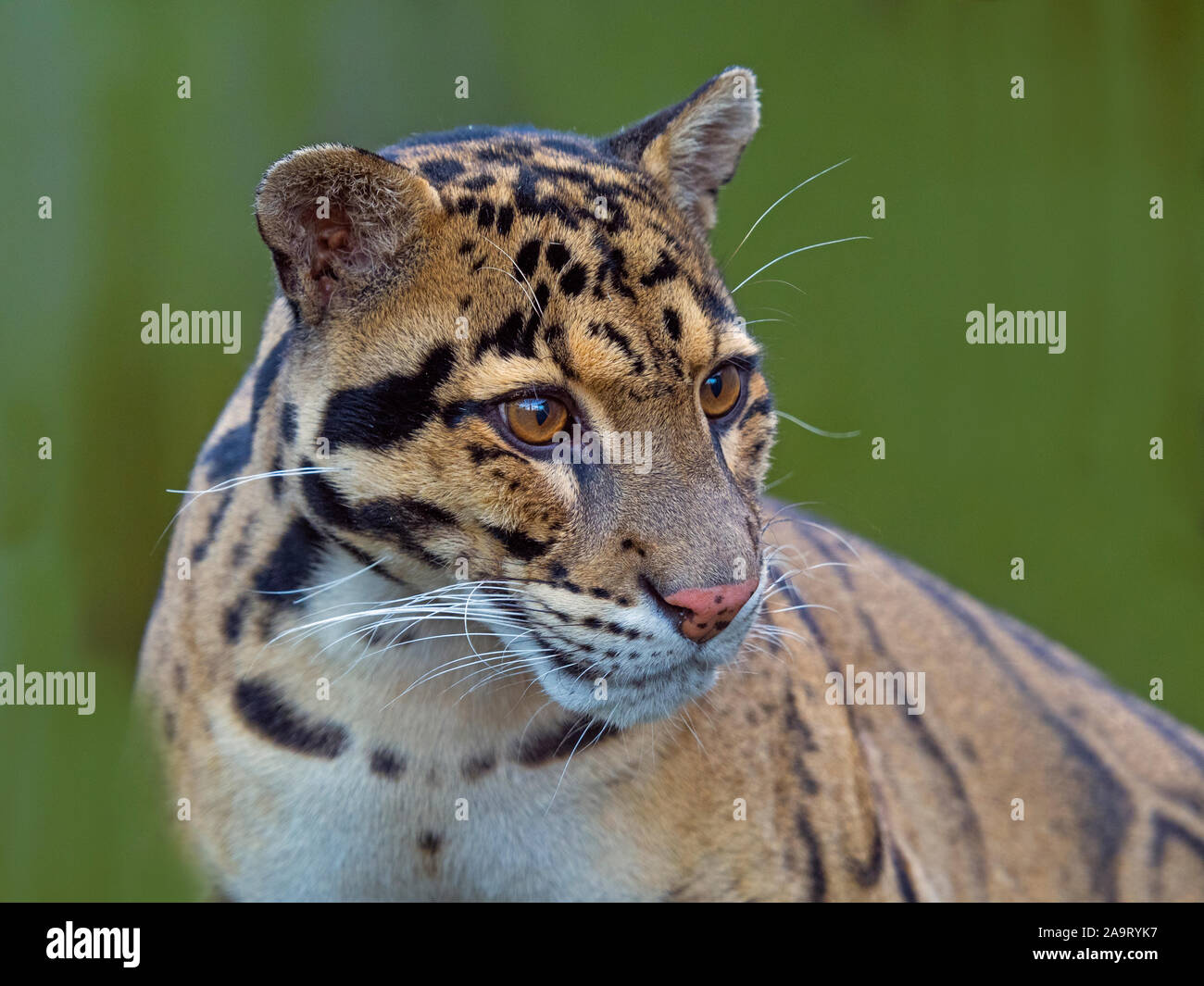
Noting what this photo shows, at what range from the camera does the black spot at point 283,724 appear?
371cm

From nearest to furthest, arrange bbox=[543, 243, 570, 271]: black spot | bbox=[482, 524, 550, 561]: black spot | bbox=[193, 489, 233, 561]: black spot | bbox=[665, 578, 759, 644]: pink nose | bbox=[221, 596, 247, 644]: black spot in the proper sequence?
bbox=[665, 578, 759, 644]: pink nose → bbox=[482, 524, 550, 561]: black spot → bbox=[543, 243, 570, 271]: black spot → bbox=[221, 596, 247, 644]: black spot → bbox=[193, 489, 233, 561]: black spot

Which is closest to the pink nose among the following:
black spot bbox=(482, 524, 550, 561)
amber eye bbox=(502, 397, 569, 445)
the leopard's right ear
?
black spot bbox=(482, 524, 550, 561)

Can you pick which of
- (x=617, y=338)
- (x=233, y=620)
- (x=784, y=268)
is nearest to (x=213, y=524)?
(x=233, y=620)

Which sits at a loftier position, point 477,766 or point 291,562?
point 291,562

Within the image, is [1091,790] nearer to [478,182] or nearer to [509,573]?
[509,573]

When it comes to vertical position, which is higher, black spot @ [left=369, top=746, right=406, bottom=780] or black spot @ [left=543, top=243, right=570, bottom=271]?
black spot @ [left=543, top=243, right=570, bottom=271]

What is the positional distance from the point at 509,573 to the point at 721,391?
856mm

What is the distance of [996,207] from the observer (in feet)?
19.7

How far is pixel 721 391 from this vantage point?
142 inches

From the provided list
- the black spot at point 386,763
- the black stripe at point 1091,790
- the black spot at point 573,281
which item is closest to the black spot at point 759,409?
the black spot at point 573,281

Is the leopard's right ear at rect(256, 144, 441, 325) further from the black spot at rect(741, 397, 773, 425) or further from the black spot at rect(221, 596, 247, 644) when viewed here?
the black spot at rect(741, 397, 773, 425)

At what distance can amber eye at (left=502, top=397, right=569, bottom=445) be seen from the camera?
325cm

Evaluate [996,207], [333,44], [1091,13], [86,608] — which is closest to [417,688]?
[86,608]

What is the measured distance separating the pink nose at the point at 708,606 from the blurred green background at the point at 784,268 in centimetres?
115
